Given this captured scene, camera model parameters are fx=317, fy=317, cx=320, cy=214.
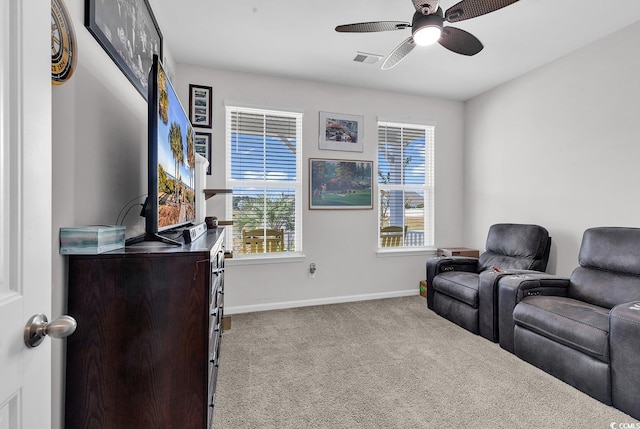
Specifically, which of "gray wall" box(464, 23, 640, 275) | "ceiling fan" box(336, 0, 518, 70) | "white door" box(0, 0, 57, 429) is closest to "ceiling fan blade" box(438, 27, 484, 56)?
"ceiling fan" box(336, 0, 518, 70)

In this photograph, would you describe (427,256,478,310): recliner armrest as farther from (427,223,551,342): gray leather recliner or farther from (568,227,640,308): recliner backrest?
(568,227,640,308): recliner backrest

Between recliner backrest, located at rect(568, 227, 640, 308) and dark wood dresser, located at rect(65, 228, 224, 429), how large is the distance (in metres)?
2.84

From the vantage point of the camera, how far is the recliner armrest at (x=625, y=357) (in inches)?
67.9

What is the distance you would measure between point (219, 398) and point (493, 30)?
352cm

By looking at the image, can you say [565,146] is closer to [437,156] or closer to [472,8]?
[437,156]

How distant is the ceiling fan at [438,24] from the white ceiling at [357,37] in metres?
0.34

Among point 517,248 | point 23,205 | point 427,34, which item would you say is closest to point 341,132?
point 427,34

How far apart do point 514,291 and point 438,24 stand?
2055 mm

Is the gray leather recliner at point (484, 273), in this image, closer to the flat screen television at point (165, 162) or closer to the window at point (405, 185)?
the window at point (405, 185)

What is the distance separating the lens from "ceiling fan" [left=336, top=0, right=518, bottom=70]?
190 cm

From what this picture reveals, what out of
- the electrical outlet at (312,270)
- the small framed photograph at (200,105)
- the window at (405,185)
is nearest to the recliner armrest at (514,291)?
the window at (405,185)

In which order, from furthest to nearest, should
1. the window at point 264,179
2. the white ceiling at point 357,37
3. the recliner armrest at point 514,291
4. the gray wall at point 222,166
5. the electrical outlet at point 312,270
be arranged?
the electrical outlet at point 312,270 < the window at point 264,179 < the recliner armrest at point 514,291 < the white ceiling at point 357,37 < the gray wall at point 222,166

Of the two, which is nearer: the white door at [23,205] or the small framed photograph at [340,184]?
the white door at [23,205]

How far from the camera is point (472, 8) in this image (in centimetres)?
192
